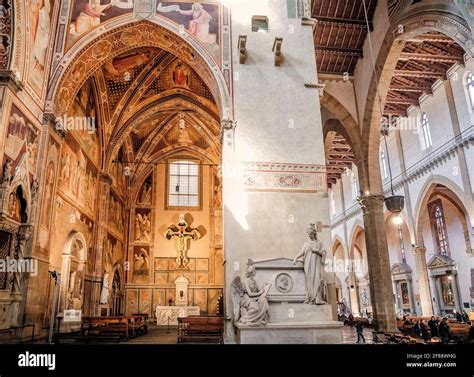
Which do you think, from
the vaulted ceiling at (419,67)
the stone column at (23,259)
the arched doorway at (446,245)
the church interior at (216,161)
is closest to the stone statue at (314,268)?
the church interior at (216,161)

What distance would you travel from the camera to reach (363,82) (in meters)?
17.6

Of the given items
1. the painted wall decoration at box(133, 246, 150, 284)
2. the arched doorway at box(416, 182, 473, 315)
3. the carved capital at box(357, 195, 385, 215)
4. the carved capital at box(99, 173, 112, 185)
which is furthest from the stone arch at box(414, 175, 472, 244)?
the carved capital at box(99, 173, 112, 185)

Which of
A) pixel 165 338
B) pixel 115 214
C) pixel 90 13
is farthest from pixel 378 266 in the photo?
pixel 90 13

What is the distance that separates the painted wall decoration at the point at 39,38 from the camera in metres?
10.7

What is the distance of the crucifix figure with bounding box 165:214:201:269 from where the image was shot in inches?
904

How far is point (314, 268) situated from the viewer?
10.3 meters

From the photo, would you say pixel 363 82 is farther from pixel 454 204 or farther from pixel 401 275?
pixel 401 275

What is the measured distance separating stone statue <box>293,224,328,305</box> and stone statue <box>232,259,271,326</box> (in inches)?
45.7

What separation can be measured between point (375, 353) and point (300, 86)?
10241 mm

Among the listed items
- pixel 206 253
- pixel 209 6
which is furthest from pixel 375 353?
pixel 206 253

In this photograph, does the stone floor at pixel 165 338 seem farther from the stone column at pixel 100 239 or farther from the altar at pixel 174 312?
the altar at pixel 174 312

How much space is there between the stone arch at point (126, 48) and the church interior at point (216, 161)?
0.06 metres

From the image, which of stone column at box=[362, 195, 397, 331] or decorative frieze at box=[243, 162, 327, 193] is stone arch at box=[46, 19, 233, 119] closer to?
decorative frieze at box=[243, 162, 327, 193]

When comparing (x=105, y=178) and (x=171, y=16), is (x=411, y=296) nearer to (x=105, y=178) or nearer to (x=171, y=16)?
(x=105, y=178)
